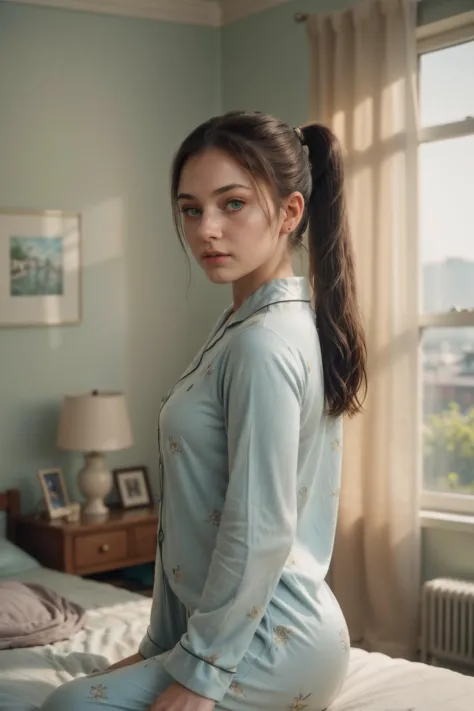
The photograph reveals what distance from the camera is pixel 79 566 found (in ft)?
13.5

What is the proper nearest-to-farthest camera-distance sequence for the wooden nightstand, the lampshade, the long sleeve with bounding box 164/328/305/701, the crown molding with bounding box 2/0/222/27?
the long sleeve with bounding box 164/328/305/701, the wooden nightstand, the lampshade, the crown molding with bounding box 2/0/222/27

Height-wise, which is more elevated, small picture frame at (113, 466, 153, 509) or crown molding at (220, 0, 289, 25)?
crown molding at (220, 0, 289, 25)

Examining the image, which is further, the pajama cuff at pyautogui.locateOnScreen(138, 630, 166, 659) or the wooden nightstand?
the wooden nightstand

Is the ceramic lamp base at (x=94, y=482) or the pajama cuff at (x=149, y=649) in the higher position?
the pajama cuff at (x=149, y=649)

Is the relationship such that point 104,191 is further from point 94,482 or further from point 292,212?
point 292,212

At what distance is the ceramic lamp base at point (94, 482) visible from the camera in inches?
170

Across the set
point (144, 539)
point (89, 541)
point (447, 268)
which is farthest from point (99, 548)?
point (447, 268)

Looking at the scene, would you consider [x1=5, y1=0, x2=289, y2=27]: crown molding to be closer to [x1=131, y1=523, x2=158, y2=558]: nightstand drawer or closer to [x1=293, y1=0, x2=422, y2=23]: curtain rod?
[x1=293, y1=0, x2=422, y2=23]: curtain rod

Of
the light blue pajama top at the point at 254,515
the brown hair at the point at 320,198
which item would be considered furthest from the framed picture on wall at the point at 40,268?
the light blue pajama top at the point at 254,515

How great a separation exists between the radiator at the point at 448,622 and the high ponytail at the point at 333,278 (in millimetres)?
2256

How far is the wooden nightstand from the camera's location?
4094mm

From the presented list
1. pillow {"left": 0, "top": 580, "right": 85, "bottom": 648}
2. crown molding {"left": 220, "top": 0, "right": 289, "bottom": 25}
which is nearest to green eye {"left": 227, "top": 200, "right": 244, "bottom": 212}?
pillow {"left": 0, "top": 580, "right": 85, "bottom": 648}

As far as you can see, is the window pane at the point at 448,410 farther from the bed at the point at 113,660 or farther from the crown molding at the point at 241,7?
the crown molding at the point at 241,7

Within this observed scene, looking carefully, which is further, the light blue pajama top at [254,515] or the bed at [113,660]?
the bed at [113,660]
